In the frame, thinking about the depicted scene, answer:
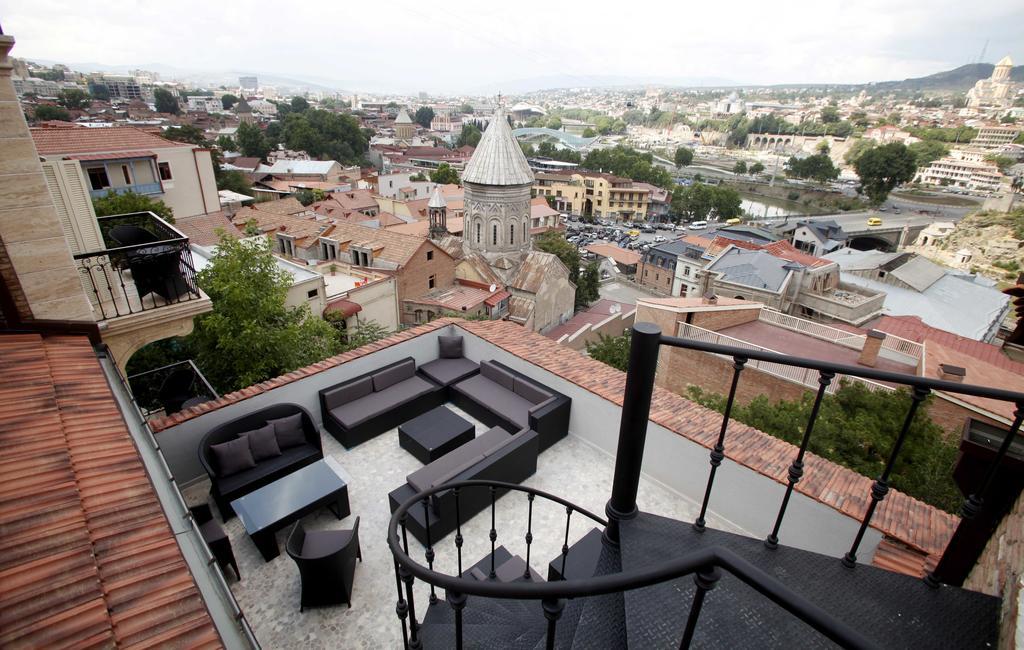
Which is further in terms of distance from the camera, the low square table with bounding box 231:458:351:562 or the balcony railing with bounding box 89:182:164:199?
the balcony railing with bounding box 89:182:164:199

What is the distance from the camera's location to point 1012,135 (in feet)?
325

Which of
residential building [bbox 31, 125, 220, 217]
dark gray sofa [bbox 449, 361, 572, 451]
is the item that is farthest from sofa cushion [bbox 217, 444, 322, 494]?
residential building [bbox 31, 125, 220, 217]

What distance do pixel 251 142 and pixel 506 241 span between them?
59533 mm

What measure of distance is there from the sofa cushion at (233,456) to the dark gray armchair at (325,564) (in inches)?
61.0

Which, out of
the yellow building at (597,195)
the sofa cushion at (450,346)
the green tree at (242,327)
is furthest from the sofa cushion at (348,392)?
the yellow building at (597,195)

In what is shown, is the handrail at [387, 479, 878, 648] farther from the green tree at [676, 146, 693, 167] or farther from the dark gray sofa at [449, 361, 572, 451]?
the green tree at [676, 146, 693, 167]

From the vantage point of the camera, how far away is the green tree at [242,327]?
9.80 meters

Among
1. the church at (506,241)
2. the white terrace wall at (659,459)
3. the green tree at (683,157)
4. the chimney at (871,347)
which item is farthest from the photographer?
the green tree at (683,157)

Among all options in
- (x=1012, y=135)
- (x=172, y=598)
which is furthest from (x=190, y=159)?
(x=1012, y=135)

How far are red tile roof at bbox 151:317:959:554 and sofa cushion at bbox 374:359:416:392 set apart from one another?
41 centimetres

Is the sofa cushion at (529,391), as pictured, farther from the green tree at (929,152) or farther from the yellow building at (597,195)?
the green tree at (929,152)

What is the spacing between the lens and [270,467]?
5.71 metres

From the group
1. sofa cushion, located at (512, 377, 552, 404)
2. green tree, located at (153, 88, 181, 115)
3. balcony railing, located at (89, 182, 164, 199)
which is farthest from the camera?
green tree, located at (153, 88, 181, 115)

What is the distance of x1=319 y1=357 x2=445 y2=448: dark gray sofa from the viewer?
22.0ft
